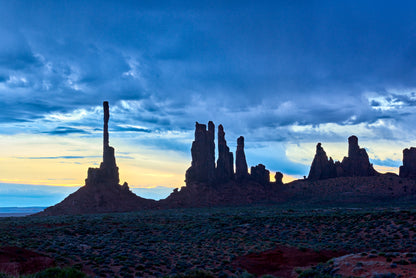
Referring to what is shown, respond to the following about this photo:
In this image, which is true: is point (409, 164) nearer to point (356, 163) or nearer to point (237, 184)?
point (356, 163)

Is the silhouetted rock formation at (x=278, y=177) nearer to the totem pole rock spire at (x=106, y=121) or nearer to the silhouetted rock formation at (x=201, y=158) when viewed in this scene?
the silhouetted rock formation at (x=201, y=158)

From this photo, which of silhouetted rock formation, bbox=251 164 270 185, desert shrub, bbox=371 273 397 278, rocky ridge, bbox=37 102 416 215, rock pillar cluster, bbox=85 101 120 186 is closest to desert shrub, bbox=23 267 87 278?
desert shrub, bbox=371 273 397 278

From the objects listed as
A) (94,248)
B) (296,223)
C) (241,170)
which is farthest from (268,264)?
(241,170)

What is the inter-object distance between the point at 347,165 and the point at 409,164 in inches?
722

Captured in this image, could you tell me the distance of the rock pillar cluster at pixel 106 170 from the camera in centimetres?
9238

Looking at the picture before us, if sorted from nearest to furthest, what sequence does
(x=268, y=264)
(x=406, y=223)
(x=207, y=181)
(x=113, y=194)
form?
(x=268, y=264) < (x=406, y=223) < (x=113, y=194) < (x=207, y=181)

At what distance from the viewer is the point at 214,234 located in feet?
128

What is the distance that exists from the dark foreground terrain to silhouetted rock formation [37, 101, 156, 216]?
38.0 metres

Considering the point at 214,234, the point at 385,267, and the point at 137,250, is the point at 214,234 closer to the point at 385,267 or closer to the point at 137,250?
the point at 137,250

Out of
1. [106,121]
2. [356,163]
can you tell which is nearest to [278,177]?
[356,163]

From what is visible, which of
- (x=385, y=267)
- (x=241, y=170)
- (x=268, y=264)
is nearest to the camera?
(x=385, y=267)

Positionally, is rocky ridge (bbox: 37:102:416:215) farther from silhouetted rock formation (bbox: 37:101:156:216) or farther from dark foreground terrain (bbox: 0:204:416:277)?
dark foreground terrain (bbox: 0:204:416:277)

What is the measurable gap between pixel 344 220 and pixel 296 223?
234 inches

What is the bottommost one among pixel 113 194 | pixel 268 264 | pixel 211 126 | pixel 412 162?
pixel 268 264
